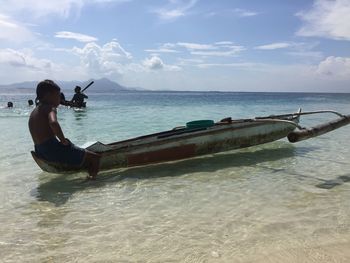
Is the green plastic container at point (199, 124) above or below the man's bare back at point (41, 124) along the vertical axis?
below

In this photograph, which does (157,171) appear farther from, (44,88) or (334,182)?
(334,182)

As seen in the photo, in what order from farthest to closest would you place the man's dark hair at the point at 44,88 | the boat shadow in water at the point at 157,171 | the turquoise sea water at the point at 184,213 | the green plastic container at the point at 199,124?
the green plastic container at the point at 199,124 → the boat shadow in water at the point at 157,171 → the man's dark hair at the point at 44,88 → the turquoise sea water at the point at 184,213

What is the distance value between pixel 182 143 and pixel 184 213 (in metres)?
3.48

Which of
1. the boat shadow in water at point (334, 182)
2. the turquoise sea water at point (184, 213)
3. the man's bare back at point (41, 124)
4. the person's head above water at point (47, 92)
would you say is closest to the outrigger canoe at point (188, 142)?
the turquoise sea water at point (184, 213)

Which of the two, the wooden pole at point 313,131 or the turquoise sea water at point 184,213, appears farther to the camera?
the wooden pole at point 313,131

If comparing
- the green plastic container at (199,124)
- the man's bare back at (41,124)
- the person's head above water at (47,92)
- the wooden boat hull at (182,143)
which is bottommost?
the wooden boat hull at (182,143)

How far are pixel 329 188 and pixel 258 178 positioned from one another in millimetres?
1375

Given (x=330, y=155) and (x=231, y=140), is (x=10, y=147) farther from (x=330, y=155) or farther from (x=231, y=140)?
(x=330, y=155)

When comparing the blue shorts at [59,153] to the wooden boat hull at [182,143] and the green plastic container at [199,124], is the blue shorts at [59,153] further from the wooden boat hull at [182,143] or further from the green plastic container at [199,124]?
the green plastic container at [199,124]

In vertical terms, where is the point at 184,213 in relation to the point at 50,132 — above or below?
below

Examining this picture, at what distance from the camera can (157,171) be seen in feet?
28.0

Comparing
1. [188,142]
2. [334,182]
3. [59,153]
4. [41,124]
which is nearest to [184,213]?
[59,153]

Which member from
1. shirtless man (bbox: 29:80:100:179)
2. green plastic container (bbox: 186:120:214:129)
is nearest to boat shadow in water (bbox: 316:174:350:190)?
green plastic container (bbox: 186:120:214:129)

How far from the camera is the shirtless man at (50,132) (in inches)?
268
